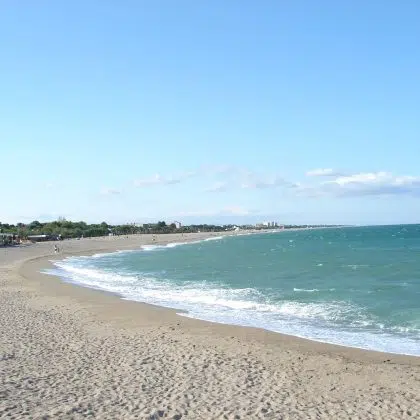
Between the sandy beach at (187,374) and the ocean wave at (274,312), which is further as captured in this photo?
the ocean wave at (274,312)

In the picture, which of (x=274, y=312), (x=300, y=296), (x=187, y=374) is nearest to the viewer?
(x=187, y=374)

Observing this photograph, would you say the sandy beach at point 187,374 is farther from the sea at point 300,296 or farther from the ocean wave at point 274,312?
the sea at point 300,296

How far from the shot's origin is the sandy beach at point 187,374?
867 cm

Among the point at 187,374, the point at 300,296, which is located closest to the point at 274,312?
the point at 300,296

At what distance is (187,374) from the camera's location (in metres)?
10.9

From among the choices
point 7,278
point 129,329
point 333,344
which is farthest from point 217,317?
point 7,278

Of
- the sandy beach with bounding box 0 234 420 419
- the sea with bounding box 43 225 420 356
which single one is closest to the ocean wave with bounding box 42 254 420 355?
the sea with bounding box 43 225 420 356

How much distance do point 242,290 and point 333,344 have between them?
13.6m

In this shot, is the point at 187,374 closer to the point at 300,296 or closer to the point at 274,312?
the point at 274,312

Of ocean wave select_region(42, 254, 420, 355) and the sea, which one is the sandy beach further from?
the sea

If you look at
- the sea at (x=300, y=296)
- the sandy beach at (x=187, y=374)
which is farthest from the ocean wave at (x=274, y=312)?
the sandy beach at (x=187, y=374)

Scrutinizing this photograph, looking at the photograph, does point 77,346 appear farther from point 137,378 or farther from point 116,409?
point 116,409

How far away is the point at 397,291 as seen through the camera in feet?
86.3

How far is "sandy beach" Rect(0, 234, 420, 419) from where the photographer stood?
341 inches
